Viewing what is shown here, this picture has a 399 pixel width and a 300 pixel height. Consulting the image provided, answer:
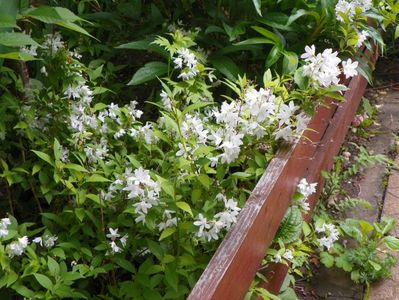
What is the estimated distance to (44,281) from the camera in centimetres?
161

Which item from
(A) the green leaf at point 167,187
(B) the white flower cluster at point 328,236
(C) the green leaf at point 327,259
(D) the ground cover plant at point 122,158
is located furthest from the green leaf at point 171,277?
(C) the green leaf at point 327,259

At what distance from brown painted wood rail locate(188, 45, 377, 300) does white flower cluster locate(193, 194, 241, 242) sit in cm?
3

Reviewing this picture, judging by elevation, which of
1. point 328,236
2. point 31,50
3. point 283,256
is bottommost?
point 328,236

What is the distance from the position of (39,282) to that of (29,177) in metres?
0.45

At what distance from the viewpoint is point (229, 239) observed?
5.45 feet

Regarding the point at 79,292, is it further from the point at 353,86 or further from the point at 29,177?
the point at 353,86

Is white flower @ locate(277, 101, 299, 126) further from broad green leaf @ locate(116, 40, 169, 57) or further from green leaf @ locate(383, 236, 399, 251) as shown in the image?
green leaf @ locate(383, 236, 399, 251)

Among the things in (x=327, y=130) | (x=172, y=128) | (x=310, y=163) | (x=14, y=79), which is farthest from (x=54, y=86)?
(x=327, y=130)

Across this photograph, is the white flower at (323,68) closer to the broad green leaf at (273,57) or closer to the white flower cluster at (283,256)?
the broad green leaf at (273,57)

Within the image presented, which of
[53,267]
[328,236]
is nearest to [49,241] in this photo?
[53,267]

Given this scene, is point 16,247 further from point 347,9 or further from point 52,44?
point 347,9

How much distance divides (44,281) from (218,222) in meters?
0.51

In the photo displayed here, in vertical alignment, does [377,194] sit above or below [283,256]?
below

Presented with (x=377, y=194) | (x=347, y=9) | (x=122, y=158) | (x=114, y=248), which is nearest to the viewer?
(x=114, y=248)
